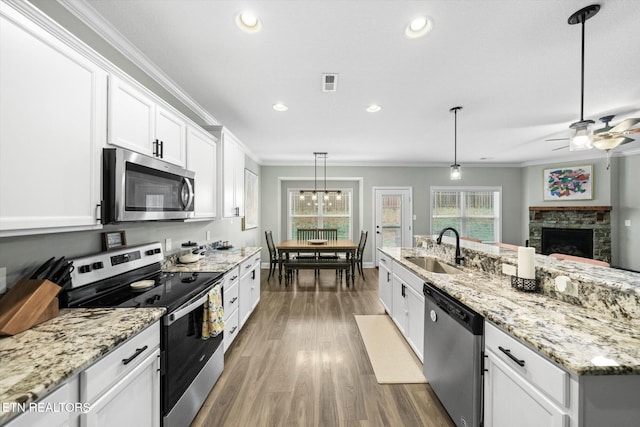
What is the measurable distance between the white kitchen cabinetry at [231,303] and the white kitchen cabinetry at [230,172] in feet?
3.05

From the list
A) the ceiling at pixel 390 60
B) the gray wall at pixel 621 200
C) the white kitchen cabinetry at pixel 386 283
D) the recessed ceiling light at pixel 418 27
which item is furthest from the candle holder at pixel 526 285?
the gray wall at pixel 621 200

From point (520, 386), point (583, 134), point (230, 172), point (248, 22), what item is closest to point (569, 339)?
point (520, 386)

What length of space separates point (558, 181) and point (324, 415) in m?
7.15

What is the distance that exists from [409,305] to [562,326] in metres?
1.35

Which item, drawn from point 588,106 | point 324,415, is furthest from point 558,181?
point 324,415

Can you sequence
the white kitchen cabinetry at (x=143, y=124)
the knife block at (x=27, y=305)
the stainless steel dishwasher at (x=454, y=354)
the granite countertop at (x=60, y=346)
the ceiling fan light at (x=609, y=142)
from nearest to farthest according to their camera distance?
the granite countertop at (x=60, y=346), the knife block at (x=27, y=305), the stainless steel dishwasher at (x=454, y=354), the white kitchen cabinetry at (x=143, y=124), the ceiling fan light at (x=609, y=142)

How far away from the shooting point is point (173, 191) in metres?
2.01

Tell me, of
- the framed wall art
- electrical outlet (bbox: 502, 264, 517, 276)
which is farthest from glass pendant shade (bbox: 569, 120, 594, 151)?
the framed wall art

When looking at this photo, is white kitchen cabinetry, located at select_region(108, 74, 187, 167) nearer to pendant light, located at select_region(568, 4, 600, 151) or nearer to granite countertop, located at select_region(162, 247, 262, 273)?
granite countertop, located at select_region(162, 247, 262, 273)

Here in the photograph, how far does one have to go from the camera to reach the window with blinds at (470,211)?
6520 mm

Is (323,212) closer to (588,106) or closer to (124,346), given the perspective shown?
(588,106)

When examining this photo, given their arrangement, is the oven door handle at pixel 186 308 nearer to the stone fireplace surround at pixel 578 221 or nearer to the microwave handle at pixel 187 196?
the microwave handle at pixel 187 196

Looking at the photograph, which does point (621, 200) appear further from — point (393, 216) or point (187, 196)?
point (187, 196)

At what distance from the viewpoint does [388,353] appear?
97.1 inches
